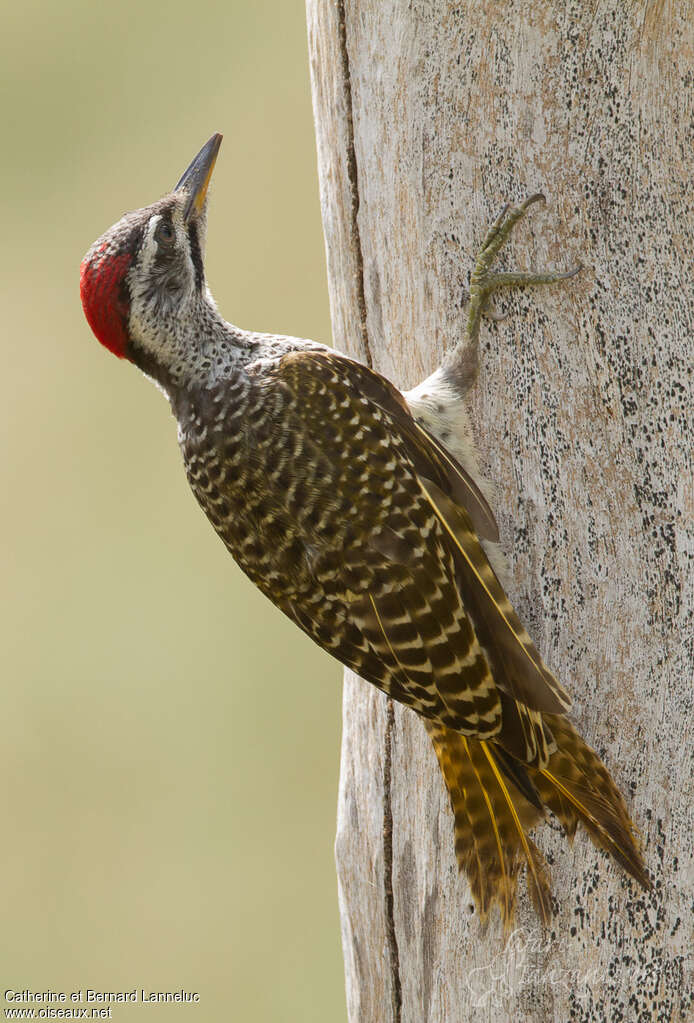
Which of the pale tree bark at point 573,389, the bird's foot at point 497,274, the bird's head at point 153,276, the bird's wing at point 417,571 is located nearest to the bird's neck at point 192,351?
the bird's head at point 153,276

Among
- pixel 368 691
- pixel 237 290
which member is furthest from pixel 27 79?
pixel 368 691

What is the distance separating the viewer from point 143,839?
20.3 feet

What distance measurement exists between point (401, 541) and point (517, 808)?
2.04 ft

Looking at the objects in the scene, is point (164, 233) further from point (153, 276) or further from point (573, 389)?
point (573, 389)

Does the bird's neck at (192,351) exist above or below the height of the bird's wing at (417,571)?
above

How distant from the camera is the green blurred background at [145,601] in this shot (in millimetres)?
5973

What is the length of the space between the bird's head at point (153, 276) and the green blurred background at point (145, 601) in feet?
10.2

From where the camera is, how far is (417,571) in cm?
262

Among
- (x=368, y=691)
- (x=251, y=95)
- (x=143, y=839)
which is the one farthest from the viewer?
(x=251, y=95)

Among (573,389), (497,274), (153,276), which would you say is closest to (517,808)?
(573,389)

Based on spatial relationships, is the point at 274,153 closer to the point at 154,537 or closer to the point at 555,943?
the point at 154,537

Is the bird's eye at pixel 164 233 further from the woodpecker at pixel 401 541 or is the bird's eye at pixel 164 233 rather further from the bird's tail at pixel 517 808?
the bird's tail at pixel 517 808

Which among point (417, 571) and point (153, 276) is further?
point (153, 276)

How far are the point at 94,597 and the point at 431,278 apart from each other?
4.17 m
